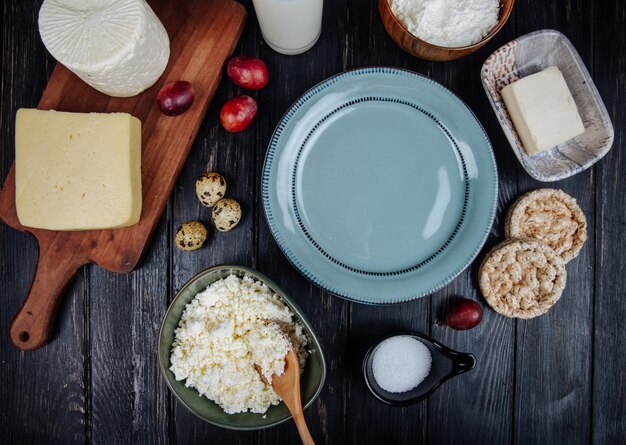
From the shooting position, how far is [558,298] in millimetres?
1040

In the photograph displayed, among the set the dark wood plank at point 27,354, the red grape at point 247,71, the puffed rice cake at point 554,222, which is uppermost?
the red grape at point 247,71

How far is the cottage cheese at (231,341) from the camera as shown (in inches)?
36.7

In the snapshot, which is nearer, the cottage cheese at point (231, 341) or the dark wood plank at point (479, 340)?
the cottage cheese at point (231, 341)

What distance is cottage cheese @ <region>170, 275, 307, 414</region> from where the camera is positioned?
3.06ft

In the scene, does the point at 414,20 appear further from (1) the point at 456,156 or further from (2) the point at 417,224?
(2) the point at 417,224

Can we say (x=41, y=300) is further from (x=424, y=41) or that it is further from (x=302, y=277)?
(x=424, y=41)

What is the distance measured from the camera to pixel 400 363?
99 centimetres

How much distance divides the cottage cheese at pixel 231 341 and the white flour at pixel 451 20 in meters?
0.62

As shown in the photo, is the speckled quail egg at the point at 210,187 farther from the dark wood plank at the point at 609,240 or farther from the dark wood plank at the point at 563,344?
the dark wood plank at the point at 609,240

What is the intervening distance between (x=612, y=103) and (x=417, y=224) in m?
0.55

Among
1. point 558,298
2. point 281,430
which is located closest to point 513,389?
point 558,298

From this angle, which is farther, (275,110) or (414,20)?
(275,110)

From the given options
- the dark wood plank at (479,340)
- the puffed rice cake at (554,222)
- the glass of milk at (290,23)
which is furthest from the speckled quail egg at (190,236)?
the puffed rice cake at (554,222)

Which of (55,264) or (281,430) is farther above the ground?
(55,264)
